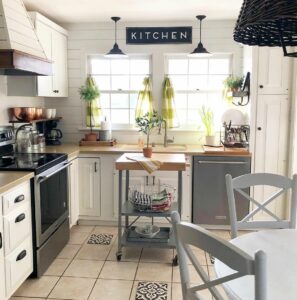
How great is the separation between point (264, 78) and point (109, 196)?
2085 mm

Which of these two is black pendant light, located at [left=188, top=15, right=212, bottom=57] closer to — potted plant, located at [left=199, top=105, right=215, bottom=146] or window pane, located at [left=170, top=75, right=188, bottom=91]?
window pane, located at [left=170, top=75, right=188, bottom=91]

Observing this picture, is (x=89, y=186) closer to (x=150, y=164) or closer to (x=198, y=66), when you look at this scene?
(x=150, y=164)

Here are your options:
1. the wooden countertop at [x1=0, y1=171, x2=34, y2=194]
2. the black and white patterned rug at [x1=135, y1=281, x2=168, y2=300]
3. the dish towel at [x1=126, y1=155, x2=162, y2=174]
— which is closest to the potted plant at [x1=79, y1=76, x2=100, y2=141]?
the dish towel at [x1=126, y1=155, x2=162, y2=174]

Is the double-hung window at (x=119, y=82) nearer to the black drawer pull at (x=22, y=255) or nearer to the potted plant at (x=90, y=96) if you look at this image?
the potted plant at (x=90, y=96)

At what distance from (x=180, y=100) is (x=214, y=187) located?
1.26 meters

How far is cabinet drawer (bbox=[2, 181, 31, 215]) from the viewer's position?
91.7 inches

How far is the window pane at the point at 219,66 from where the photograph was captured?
438 cm

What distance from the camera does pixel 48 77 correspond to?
3.82 metres

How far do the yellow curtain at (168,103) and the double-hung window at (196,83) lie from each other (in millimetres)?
122

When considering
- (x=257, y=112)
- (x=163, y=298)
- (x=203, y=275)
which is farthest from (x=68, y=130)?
(x=203, y=275)

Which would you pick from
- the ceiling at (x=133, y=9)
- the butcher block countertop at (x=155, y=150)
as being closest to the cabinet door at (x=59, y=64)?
the ceiling at (x=133, y=9)

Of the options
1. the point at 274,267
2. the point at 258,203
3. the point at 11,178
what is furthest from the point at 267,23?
the point at 11,178

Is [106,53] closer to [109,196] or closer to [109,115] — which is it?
[109,115]

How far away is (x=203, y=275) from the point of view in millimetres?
1191
